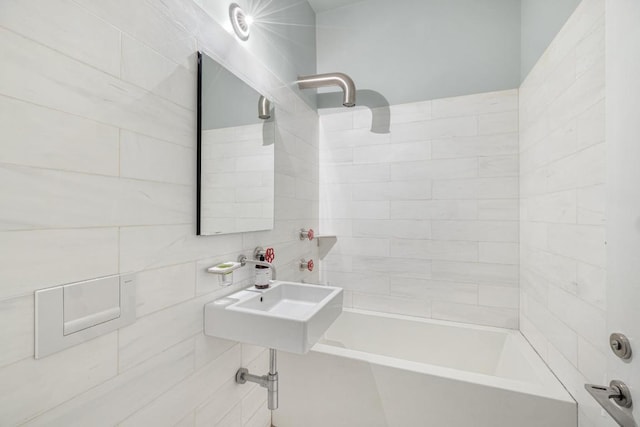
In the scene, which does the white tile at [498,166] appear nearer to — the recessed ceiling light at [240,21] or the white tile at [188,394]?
the recessed ceiling light at [240,21]

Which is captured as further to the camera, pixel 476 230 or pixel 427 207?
pixel 427 207

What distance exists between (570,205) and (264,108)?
1594mm

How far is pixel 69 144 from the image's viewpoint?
74cm

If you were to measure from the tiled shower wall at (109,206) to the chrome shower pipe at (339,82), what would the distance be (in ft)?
2.66

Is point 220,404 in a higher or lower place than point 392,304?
lower

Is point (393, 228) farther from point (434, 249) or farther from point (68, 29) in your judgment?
point (68, 29)

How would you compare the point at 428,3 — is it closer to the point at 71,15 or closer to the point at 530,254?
the point at 530,254

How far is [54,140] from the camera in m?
0.71

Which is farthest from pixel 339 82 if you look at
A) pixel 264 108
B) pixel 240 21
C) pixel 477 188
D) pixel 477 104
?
pixel 477 188

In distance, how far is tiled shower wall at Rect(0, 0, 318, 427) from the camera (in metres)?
0.65

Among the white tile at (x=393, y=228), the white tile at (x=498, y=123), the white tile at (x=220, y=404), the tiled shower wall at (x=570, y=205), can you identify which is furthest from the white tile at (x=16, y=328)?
the white tile at (x=498, y=123)

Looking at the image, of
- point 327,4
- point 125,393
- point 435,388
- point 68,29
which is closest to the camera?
point 68,29

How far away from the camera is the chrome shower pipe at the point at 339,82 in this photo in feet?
6.64

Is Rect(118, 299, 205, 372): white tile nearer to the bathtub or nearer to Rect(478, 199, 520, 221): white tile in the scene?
the bathtub
